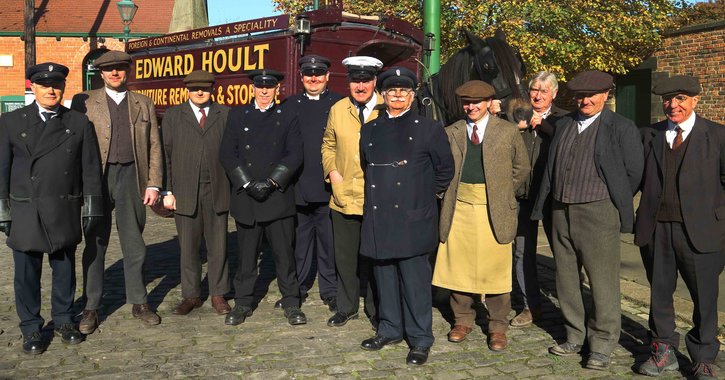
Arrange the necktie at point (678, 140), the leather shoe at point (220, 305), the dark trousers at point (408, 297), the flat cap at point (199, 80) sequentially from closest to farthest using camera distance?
the necktie at point (678, 140)
the dark trousers at point (408, 297)
the flat cap at point (199, 80)
the leather shoe at point (220, 305)

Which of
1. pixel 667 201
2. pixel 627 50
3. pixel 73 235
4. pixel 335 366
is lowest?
pixel 335 366

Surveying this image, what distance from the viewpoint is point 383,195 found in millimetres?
4500

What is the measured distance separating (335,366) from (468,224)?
129 centimetres

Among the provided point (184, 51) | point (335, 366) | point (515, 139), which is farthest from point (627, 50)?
point (335, 366)

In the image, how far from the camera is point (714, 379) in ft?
13.4

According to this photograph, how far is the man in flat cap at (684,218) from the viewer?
4.10 metres

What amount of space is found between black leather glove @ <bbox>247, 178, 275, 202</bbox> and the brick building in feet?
70.6

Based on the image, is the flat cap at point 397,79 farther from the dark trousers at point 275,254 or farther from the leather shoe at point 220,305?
the leather shoe at point 220,305

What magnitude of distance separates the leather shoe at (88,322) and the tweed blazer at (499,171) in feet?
8.69

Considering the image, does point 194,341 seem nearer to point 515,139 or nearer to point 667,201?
point 515,139

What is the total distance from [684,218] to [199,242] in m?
3.55

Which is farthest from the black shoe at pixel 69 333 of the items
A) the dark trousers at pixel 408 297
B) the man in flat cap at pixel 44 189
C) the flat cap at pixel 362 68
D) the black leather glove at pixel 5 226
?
the flat cap at pixel 362 68

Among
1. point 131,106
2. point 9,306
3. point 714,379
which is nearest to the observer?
point 714,379

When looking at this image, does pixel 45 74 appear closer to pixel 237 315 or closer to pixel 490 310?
pixel 237 315
